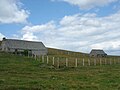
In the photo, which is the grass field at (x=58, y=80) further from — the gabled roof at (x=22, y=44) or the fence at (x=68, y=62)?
the gabled roof at (x=22, y=44)

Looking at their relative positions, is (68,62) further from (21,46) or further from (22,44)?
(22,44)

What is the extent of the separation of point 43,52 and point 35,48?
5.93m

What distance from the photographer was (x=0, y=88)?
854 inches

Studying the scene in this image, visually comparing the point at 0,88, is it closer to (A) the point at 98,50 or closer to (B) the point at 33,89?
(B) the point at 33,89

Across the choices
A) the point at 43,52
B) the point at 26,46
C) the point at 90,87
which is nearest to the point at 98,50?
the point at 43,52

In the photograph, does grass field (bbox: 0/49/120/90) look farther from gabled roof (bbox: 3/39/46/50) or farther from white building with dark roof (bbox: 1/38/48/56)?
gabled roof (bbox: 3/39/46/50)

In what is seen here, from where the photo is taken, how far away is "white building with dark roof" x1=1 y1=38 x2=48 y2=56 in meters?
108

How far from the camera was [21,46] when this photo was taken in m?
111

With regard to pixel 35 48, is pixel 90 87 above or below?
below

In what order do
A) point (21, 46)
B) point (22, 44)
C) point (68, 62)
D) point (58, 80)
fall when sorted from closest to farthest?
1. point (58, 80)
2. point (68, 62)
3. point (21, 46)
4. point (22, 44)

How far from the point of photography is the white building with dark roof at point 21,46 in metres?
108

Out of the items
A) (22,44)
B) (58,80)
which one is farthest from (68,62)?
(22,44)

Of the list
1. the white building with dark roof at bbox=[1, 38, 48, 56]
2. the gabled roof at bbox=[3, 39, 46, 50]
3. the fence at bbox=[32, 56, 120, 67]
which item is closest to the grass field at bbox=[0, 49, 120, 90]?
the fence at bbox=[32, 56, 120, 67]

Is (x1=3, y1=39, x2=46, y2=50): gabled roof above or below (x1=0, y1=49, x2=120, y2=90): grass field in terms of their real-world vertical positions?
above
